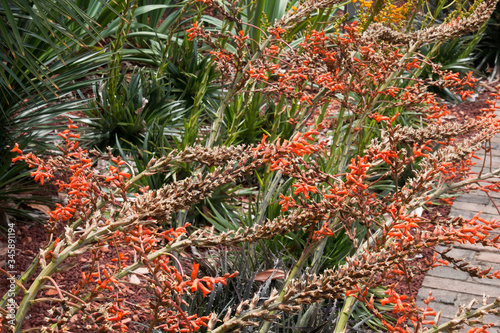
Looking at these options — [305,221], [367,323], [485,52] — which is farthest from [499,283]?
[485,52]

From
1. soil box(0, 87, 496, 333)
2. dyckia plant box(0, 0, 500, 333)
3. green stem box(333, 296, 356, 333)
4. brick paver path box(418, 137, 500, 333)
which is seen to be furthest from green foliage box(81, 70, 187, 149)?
green stem box(333, 296, 356, 333)

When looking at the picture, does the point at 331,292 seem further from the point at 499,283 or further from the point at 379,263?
the point at 499,283

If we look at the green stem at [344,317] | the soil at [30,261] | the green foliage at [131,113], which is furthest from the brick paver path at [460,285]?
the green foliage at [131,113]

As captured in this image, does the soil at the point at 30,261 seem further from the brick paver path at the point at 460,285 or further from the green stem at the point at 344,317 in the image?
the green stem at the point at 344,317

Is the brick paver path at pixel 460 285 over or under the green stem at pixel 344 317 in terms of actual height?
under

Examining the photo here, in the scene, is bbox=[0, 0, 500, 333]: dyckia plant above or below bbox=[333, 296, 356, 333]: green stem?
above

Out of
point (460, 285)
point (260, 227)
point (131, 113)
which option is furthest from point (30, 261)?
point (460, 285)

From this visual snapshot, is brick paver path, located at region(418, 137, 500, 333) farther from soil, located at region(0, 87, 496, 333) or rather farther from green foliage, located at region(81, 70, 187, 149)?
green foliage, located at region(81, 70, 187, 149)

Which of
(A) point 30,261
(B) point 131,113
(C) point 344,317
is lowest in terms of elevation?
(A) point 30,261

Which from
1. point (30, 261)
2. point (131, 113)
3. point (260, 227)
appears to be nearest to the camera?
point (260, 227)

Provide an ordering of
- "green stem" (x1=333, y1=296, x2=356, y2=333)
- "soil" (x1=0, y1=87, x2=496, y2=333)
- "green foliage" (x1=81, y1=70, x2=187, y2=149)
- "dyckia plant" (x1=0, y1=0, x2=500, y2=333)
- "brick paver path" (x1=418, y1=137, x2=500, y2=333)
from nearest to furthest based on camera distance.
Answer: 1. "dyckia plant" (x1=0, y1=0, x2=500, y2=333)
2. "green stem" (x1=333, y1=296, x2=356, y2=333)
3. "soil" (x1=0, y1=87, x2=496, y2=333)
4. "brick paver path" (x1=418, y1=137, x2=500, y2=333)
5. "green foliage" (x1=81, y1=70, x2=187, y2=149)

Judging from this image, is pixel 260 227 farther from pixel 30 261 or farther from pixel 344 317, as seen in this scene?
pixel 30 261

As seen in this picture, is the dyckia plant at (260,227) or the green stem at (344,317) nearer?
the dyckia plant at (260,227)

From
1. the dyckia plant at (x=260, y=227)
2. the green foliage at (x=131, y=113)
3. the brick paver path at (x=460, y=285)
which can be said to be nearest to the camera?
the dyckia plant at (x=260, y=227)
